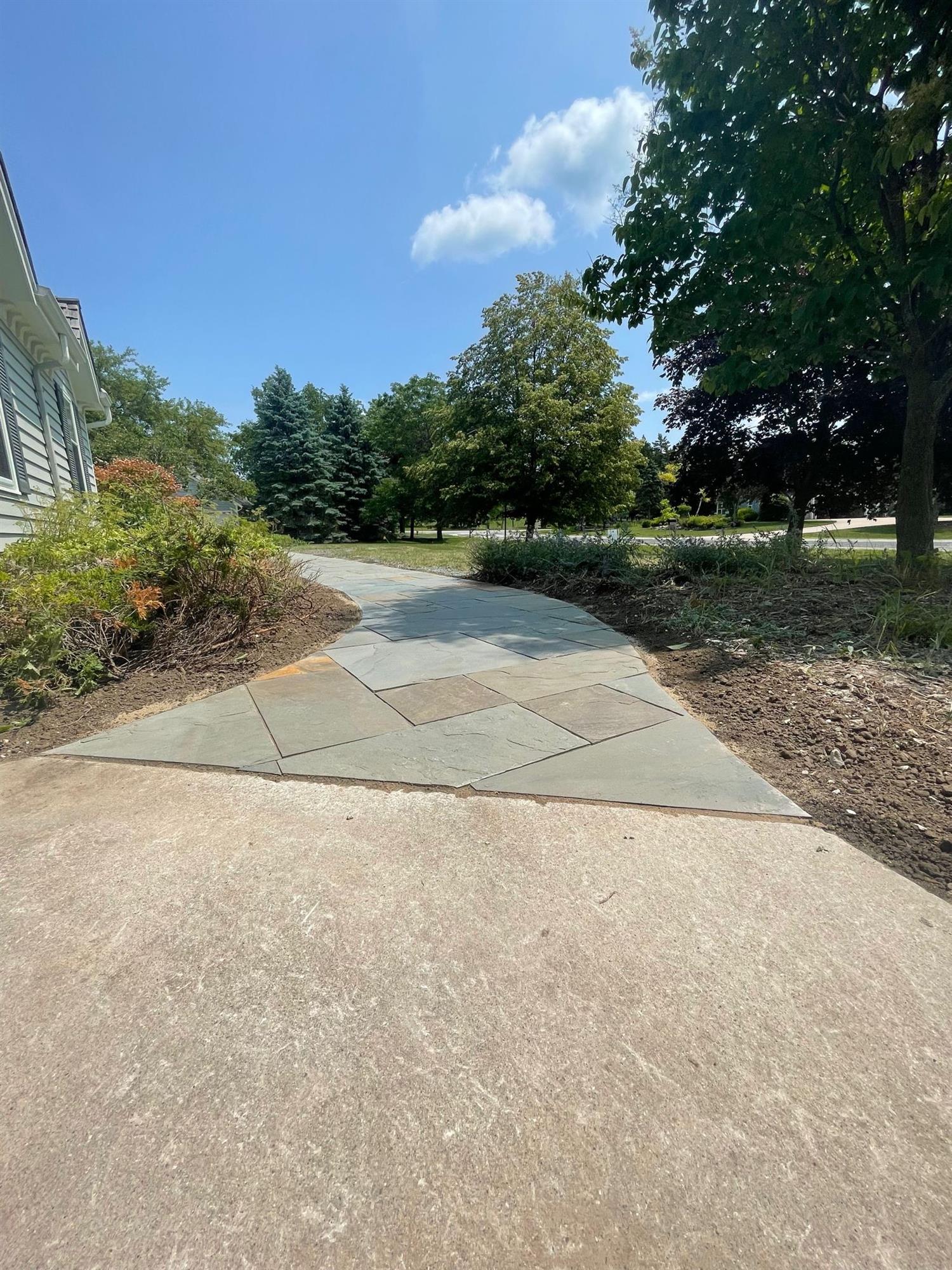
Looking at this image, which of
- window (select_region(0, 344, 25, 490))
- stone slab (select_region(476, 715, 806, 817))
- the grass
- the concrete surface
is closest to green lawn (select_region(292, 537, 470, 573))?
the grass

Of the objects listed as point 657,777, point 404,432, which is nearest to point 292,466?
point 404,432

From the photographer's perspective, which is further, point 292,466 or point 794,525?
point 292,466

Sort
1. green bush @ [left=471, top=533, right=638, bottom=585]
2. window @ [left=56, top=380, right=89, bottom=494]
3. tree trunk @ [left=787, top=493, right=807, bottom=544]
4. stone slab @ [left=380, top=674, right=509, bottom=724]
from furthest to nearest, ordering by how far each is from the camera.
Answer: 1. window @ [left=56, top=380, right=89, bottom=494]
2. green bush @ [left=471, top=533, right=638, bottom=585]
3. tree trunk @ [left=787, top=493, right=807, bottom=544]
4. stone slab @ [left=380, top=674, right=509, bottom=724]

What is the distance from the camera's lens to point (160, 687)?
11.4 feet

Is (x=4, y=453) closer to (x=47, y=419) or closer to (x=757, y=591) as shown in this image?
(x=47, y=419)

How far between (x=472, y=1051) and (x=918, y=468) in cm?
671

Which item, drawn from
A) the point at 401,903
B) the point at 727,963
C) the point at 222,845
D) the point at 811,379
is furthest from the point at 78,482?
the point at 811,379

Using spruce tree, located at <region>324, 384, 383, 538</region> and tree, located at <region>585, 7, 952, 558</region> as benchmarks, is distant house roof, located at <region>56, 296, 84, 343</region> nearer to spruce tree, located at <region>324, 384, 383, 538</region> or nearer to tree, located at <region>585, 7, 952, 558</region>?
tree, located at <region>585, 7, 952, 558</region>

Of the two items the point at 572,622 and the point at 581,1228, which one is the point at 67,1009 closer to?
the point at 581,1228

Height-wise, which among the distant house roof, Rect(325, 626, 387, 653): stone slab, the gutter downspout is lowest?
Rect(325, 626, 387, 653): stone slab

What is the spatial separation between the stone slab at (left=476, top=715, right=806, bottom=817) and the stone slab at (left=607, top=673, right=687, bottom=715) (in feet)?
1.33

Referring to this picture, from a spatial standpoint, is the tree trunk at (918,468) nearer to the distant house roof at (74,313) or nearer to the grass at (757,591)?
the grass at (757,591)

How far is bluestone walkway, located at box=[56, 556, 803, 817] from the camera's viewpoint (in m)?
2.34

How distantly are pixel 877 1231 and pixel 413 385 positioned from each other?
32.2 m
